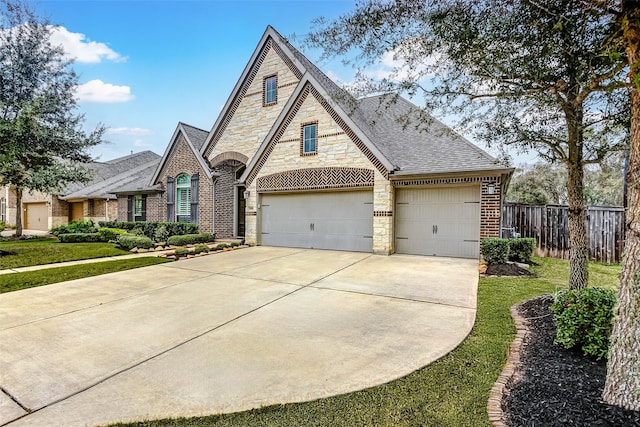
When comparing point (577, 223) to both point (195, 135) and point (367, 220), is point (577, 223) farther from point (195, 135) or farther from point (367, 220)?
point (195, 135)

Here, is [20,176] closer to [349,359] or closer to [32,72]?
[32,72]

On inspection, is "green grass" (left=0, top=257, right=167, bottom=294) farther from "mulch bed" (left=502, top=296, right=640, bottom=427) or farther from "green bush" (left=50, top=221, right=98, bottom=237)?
"green bush" (left=50, top=221, right=98, bottom=237)

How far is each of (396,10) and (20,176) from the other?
16.0m

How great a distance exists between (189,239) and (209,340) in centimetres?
991

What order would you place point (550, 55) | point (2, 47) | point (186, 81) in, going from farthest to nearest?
1. point (186, 81)
2. point (2, 47)
3. point (550, 55)

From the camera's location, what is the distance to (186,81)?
1666 centimetres

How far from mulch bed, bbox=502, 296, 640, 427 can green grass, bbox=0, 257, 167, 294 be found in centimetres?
868

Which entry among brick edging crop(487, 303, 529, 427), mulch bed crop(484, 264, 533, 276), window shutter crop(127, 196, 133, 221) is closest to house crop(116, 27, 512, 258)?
mulch bed crop(484, 264, 533, 276)

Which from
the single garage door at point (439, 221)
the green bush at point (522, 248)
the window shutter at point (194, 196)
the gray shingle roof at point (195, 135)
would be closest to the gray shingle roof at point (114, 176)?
the gray shingle roof at point (195, 135)

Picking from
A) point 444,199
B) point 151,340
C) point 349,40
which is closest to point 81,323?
point 151,340

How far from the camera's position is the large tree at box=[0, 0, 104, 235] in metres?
10.1

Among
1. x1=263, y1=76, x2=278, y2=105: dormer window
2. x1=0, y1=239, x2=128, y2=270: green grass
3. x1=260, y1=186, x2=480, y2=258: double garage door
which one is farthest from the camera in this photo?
x1=263, y1=76, x2=278, y2=105: dormer window

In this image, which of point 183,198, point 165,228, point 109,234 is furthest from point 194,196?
point 109,234

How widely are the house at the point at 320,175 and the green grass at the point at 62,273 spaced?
16.1 ft
